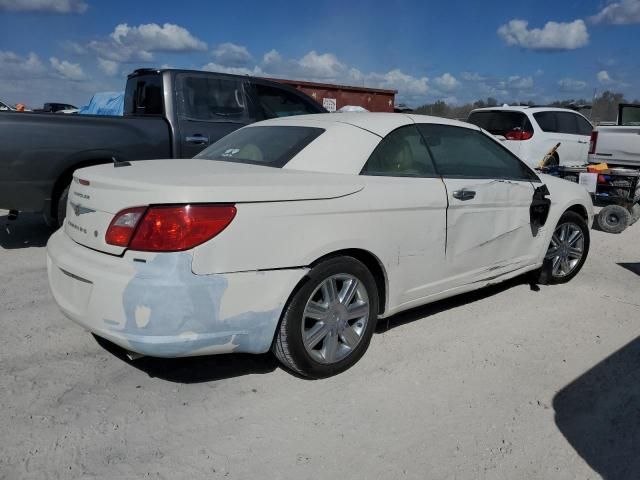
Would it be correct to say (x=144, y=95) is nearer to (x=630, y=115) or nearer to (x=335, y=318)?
(x=335, y=318)

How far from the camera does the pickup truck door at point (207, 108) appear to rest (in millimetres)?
6363

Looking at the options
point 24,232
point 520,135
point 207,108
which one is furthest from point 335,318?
point 520,135

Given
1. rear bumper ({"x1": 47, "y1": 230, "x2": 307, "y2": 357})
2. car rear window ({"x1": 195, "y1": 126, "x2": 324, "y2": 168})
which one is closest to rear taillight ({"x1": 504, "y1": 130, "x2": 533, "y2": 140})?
car rear window ({"x1": 195, "y1": 126, "x2": 324, "y2": 168})

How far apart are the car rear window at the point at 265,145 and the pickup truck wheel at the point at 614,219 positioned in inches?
227

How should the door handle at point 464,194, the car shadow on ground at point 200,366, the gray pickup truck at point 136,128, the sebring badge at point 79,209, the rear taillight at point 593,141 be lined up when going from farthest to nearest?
the rear taillight at point 593,141
the gray pickup truck at point 136,128
the door handle at point 464,194
the car shadow on ground at point 200,366
the sebring badge at point 79,209

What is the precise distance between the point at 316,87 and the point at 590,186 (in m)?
7.74

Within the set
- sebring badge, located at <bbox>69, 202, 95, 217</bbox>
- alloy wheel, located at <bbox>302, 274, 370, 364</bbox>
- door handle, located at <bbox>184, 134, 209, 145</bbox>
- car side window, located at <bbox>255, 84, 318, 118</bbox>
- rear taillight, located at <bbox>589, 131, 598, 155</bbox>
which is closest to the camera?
sebring badge, located at <bbox>69, 202, 95, 217</bbox>

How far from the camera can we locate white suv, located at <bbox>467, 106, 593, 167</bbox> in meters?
10.6

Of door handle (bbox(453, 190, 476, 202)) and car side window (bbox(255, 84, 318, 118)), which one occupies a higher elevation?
car side window (bbox(255, 84, 318, 118))

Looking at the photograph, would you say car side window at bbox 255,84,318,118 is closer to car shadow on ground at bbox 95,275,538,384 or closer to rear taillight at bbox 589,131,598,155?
car shadow on ground at bbox 95,275,538,384

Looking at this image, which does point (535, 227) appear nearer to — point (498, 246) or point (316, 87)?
point (498, 246)

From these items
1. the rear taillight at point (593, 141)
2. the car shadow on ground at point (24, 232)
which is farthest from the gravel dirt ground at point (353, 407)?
the rear taillight at point (593, 141)

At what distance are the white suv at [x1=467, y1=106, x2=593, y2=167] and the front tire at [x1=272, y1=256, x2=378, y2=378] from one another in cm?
775

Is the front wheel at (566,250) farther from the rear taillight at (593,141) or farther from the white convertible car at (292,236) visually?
the rear taillight at (593,141)
